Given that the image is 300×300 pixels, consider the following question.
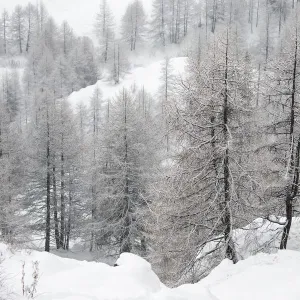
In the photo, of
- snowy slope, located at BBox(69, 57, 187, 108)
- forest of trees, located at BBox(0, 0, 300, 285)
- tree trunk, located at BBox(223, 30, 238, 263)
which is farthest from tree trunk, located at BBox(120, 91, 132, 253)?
snowy slope, located at BBox(69, 57, 187, 108)

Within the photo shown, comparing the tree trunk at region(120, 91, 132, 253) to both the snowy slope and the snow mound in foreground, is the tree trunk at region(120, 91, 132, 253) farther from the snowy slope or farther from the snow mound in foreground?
the snowy slope

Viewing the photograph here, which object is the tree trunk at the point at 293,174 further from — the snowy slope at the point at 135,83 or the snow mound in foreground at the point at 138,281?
the snowy slope at the point at 135,83

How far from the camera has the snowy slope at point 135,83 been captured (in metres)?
63.9

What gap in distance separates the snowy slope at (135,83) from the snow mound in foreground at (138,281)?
2131 inches

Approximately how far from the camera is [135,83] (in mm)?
63688

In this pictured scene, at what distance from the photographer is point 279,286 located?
761 cm

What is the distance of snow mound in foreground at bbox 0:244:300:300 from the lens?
21.9 ft

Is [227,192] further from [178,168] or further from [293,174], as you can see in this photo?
[293,174]

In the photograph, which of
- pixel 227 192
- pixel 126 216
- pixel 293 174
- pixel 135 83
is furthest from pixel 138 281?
pixel 135 83

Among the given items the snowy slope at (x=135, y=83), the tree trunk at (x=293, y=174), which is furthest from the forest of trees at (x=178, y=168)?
the snowy slope at (x=135, y=83)

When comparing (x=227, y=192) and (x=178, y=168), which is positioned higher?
(x=178, y=168)

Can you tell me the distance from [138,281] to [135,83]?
5859cm

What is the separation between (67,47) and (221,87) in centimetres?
7812

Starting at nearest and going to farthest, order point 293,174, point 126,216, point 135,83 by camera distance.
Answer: point 293,174 < point 126,216 < point 135,83
